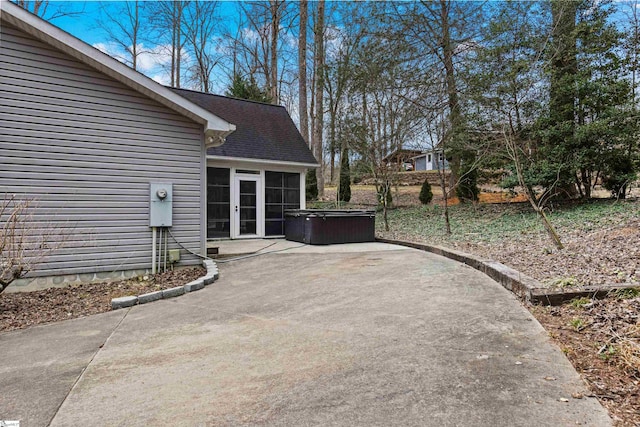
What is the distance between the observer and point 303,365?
98.3 inches

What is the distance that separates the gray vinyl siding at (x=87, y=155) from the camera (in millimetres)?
5048

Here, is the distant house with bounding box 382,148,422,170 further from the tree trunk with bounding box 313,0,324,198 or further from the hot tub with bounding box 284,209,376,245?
the tree trunk with bounding box 313,0,324,198

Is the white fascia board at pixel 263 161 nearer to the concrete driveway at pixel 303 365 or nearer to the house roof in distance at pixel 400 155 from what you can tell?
the house roof in distance at pixel 400 155

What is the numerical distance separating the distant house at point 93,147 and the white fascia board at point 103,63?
1 cm

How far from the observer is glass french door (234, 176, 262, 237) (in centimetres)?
984

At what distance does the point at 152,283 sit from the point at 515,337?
478cm

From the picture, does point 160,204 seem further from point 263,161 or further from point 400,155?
point 400,155

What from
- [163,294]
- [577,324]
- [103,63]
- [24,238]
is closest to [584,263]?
[577,324]

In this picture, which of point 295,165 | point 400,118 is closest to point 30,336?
point 295,165

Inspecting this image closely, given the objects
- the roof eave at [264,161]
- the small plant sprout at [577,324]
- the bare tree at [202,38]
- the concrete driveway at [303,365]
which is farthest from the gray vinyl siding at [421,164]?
the small plant sprout at [577,324]

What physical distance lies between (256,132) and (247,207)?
7.99 ft

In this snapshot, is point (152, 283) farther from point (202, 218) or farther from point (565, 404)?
point (565, 404)

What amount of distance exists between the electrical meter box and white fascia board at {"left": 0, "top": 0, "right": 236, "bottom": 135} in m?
1.24

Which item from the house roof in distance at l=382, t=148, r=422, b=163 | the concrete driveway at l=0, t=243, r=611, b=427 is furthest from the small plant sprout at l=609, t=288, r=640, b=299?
the house roof in distance at l=382, t=148, r=422, b=163
